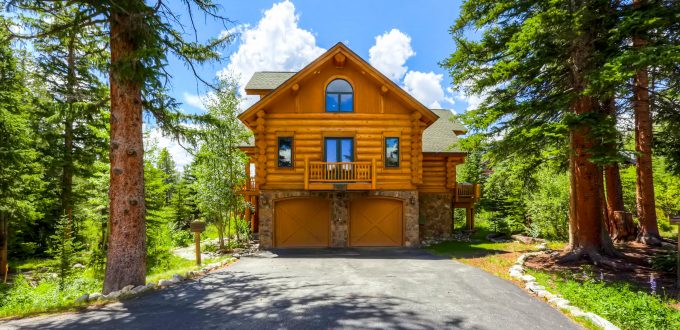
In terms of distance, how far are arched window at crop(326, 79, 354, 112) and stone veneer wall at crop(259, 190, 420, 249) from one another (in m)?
3.91

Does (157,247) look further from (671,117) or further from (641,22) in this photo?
(671,117)

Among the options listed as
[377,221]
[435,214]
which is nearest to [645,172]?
[435,214]

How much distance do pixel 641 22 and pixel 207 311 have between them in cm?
1077

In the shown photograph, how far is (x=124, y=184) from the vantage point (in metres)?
7.09

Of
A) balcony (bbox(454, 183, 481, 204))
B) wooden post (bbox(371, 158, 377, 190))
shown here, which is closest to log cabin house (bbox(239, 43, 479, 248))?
wooden post (bbox(371, 158, 377, 190))

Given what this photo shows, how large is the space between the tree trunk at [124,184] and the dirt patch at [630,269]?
980 centimetres

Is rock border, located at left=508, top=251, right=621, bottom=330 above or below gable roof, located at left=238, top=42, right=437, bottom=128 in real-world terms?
below

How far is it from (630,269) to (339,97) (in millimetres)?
11792

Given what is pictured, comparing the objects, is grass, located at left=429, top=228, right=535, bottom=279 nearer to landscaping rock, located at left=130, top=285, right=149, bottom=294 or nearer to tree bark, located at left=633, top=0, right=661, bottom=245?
tree bark, located at left=633, top=0, right=661, bottom=245

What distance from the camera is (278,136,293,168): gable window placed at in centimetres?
1507

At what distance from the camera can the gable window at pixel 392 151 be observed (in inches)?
601

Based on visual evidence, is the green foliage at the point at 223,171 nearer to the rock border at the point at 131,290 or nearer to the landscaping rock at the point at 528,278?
the rock border at the point at 131,290

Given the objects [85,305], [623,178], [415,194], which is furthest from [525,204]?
[85,305]

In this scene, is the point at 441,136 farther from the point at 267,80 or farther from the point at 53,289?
the point at 53,289
